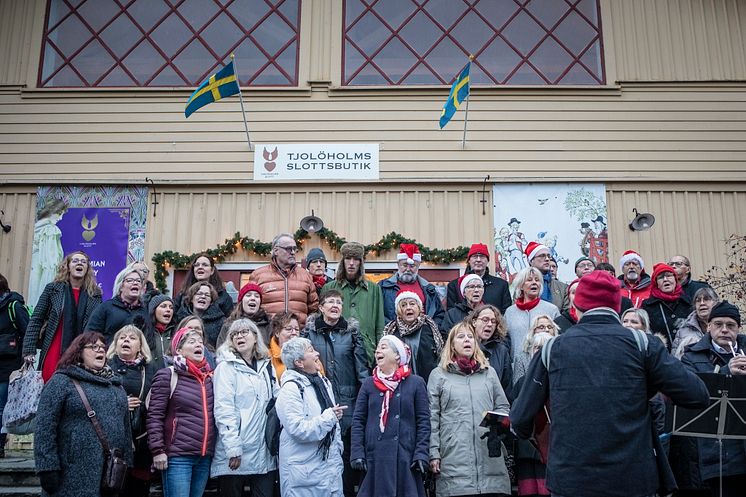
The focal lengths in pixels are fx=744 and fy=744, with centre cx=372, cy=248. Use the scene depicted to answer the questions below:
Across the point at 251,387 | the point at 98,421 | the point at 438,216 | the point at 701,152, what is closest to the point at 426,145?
the point at 438,216

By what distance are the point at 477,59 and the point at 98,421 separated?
7127 millimetres

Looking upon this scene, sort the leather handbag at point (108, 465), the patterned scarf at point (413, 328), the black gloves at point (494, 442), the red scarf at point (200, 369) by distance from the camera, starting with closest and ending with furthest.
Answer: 1. the leather handbag at point (108, 465)
2. the black gloves at point (494, 442)
3. the red scarf at point (200, 369)
4. the patterned scarf at point (413, 328)

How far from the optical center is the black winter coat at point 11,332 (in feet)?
22.4

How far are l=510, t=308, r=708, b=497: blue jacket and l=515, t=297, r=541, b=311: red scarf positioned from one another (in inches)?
113

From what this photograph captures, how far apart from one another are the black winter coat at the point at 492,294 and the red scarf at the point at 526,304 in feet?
2.54

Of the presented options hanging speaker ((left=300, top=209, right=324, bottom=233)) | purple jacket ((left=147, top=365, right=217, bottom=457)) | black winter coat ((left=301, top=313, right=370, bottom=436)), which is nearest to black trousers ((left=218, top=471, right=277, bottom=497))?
purple jacket ((left=147, top=365, right=217, bottom=457))

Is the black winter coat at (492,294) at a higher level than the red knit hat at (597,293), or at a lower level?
higher

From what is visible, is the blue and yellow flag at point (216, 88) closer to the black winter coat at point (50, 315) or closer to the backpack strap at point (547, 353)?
the black winter coat at point (50, 315)

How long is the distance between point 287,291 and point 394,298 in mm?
1051

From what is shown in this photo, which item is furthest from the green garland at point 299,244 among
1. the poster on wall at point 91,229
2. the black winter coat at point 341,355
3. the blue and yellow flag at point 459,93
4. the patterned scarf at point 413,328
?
the black winter coat at point 341,355

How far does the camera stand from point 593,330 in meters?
3.54

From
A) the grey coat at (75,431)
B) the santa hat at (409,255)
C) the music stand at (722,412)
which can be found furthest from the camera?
the santa hat at (409,255)

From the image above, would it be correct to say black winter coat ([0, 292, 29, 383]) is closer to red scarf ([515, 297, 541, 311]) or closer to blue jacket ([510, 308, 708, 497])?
red scarf ([515, 297, 541, 311])

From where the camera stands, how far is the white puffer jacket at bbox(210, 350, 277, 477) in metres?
5.09
